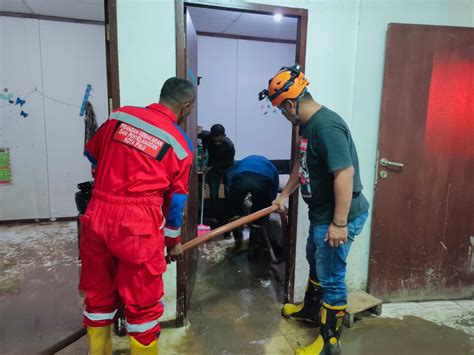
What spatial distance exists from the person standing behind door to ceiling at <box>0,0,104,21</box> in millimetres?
1752

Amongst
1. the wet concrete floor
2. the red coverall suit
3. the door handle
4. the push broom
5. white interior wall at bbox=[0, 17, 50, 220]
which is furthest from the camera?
white interior wall at bbox=[0, 17, 50, 220]

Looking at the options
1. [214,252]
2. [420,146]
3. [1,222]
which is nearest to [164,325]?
[214,252]

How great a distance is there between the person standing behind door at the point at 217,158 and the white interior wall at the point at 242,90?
96cm

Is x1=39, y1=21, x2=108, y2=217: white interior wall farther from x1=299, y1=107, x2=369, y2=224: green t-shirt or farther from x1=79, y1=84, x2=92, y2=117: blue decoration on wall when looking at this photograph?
x1=299, y1=107, x2=369, y2=224: green t-shirt

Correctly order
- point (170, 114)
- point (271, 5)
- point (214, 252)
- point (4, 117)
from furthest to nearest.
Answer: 1. point (4, 117)
2. point (214, 252)
3. point (271, 5)
4. point (170, 114)

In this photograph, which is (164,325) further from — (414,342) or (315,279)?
(414,342)

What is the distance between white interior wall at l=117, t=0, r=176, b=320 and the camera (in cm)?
197

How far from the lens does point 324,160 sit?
179cm

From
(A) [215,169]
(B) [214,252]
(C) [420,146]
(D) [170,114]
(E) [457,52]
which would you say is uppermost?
(E) [457,52]

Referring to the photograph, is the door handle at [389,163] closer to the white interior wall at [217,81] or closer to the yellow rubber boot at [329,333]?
the yellow rubber boot at [329,333]

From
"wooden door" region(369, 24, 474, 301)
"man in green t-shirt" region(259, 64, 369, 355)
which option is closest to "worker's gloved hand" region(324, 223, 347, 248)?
"man in green t-shirt" region(259, 64, 369, 355)

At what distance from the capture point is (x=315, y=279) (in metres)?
2.23

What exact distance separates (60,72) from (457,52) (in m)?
3.97

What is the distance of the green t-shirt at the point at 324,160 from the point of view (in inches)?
67.1
